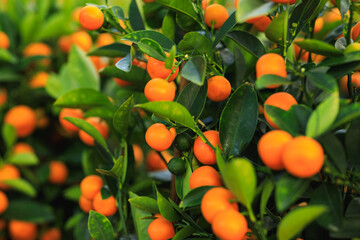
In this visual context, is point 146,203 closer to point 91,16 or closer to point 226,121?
point 226,121

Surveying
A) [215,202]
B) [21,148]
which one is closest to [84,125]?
[215,202]

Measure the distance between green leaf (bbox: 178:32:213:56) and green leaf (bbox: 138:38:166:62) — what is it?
3 cm

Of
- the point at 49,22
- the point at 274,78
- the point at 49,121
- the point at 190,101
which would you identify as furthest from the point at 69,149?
the point at 274,78

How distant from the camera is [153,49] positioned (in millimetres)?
451

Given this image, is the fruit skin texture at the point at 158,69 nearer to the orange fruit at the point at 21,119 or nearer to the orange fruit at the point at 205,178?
the orange fruit at the point at 205,178

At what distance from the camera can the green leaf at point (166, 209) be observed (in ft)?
1.49

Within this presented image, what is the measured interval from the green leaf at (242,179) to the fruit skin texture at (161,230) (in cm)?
15

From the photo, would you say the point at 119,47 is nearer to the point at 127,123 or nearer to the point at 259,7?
the point at 127,123

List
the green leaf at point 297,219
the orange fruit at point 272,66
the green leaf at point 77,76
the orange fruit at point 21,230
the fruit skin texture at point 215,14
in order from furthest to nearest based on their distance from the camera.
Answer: the orange fruit at point 21,230, the green leaf at point 77,76, the fruit skin texture at point 215,14, the orange fruit at point 272,66, the green leaf at point 297,219

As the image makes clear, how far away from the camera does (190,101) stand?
482 millimetres

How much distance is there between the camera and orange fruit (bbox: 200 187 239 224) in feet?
1.21

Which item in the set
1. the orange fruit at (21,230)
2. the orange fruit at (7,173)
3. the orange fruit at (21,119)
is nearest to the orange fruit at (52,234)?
the orange fruit at (21,230)

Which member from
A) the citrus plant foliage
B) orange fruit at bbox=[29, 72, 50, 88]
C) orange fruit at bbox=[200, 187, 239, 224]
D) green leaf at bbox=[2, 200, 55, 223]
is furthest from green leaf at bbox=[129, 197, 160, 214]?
→ orange fruit at bbox=[29, 72, 50, 88]

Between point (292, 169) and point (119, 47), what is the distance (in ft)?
1.26
